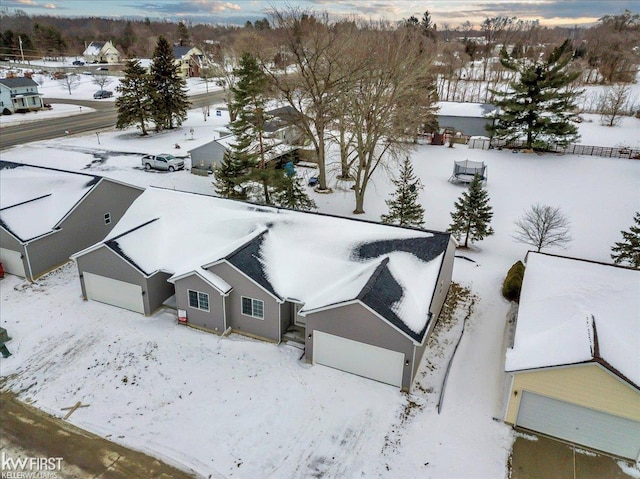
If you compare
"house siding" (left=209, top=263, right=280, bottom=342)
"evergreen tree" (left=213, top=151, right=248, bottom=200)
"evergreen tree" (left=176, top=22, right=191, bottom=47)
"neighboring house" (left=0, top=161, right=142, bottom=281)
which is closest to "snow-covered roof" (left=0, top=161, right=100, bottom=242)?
"neighboring house" (left=0, top=161, right=142, bottom=281)

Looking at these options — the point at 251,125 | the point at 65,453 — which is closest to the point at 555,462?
the point at 65,453

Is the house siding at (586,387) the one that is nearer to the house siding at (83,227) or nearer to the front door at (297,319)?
the front door at (297,319)

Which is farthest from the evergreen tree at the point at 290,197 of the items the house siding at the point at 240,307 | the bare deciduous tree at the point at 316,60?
the house siding at the point at 240,307

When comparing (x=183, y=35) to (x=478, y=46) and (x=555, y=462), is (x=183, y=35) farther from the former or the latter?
(x=555, y=462)

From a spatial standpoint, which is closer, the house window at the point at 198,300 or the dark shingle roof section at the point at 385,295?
the dark shingle roof section at the point at 385,295

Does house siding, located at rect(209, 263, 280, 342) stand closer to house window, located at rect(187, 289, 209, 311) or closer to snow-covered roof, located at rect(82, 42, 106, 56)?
house window, located at rect(187, 289, 209, 311)

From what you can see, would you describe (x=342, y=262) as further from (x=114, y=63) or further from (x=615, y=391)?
(x=114, y=63)
